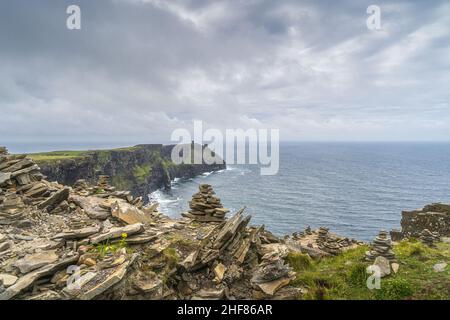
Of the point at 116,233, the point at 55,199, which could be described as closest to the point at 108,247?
the point at 116,233

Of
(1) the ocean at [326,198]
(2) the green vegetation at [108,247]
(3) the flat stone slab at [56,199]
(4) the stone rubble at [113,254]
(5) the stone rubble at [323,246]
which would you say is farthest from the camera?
(1) the ocean at [326,198]

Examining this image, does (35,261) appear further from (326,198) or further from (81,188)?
(326,198)

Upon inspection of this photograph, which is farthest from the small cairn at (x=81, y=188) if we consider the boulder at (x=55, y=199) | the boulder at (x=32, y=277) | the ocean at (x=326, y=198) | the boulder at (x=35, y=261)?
the ocean at (x=326, y=198)

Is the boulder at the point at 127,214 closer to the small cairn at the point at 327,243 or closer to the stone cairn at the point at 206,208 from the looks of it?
the stone cairn at the point at 206,208

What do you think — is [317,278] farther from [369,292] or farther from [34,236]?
[34,236]

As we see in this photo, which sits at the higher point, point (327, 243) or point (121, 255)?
point (121, 255)

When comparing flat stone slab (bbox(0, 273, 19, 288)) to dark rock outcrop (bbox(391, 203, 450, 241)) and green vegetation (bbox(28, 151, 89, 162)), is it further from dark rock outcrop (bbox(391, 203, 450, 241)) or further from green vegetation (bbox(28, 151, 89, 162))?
green vegetation (bbox(28, 151, 89, 162))
